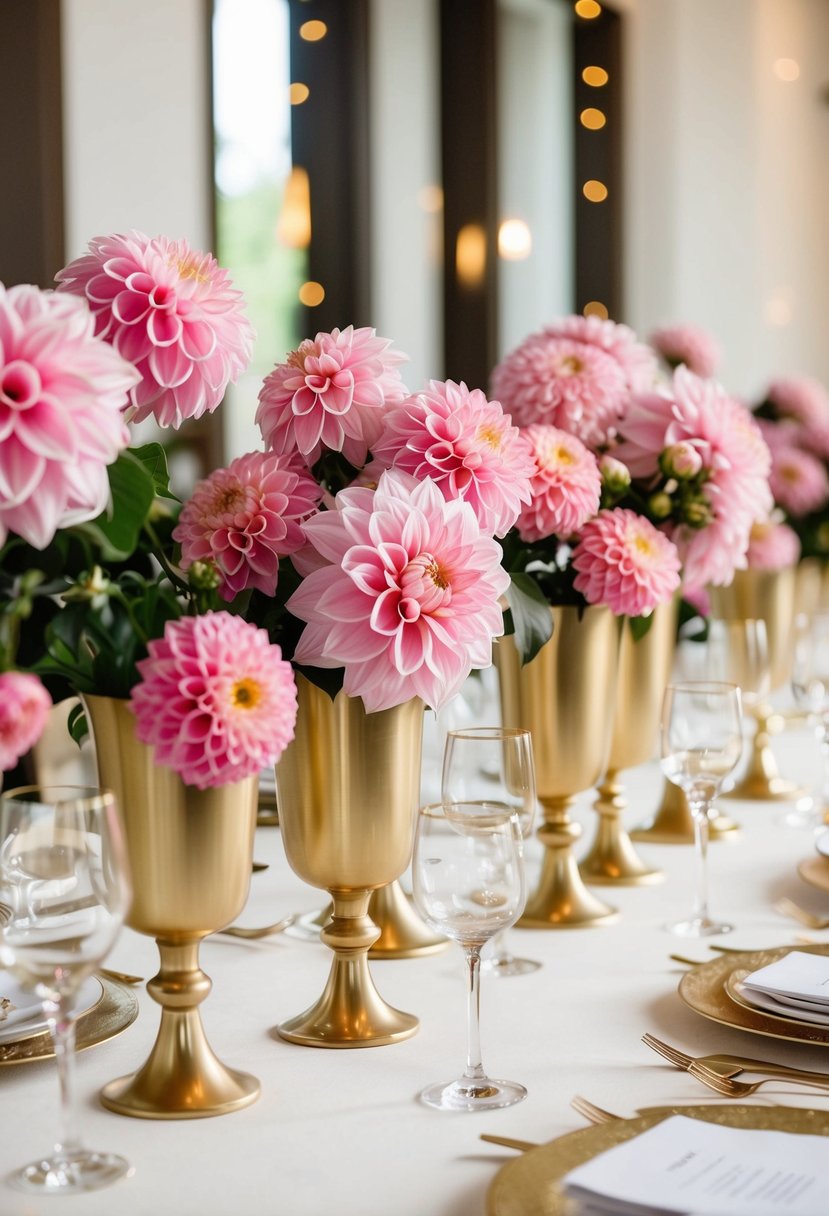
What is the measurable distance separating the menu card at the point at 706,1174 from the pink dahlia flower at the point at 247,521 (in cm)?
41

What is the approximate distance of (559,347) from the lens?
4.51 ft

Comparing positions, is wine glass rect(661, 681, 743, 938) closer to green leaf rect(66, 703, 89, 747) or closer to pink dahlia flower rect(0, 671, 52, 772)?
green leaf rect(66, 703, 89, 747)

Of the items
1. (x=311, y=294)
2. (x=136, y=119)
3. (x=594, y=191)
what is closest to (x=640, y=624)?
(x=136, y=119)

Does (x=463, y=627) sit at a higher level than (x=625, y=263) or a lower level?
lower

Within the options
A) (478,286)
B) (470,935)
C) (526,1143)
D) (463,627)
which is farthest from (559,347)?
(478,286)

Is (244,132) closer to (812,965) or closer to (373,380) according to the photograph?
(373,380)

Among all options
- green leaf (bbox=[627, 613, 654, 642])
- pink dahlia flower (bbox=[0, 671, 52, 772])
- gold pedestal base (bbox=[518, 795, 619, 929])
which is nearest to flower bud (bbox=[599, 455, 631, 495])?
green leaf (bbox=[627, 613, 654, 642])

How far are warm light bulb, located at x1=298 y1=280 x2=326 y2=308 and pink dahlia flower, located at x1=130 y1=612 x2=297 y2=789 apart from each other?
2.95 meters

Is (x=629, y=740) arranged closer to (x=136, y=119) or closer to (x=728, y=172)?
(x=136, y=119)

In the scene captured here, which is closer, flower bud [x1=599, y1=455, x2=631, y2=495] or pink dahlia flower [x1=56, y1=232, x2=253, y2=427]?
pink dahlia flower [x1=56, y1=232, x2=253, y2=427]

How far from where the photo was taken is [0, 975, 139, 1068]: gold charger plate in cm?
87

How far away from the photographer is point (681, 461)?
1289 mm

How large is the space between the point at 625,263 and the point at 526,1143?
13.4 feet

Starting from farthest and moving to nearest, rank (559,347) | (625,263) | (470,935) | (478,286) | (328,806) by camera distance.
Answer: (625,263) → (478,286) → (559,347) → (328,806) → (470,935)
